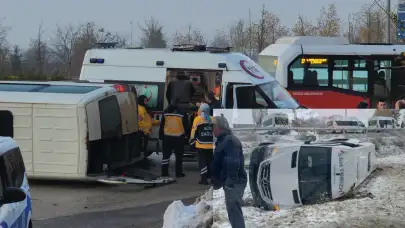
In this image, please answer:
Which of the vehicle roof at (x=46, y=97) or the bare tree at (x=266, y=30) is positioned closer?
the vehicle roof at (x=46, y=97)

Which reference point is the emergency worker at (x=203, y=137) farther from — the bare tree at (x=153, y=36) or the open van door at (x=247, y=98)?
the bare tree at (x=153, y=36)

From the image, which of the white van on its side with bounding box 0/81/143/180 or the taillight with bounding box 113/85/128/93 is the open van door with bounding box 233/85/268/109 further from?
the white van on its side with bounding box 0/81/143/180

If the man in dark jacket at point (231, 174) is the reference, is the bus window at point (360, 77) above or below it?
above

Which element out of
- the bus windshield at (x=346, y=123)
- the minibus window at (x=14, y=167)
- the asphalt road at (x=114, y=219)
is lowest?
the asphalt road at (x=114, y=219)

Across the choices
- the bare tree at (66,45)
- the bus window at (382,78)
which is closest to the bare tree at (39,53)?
the bare tree at (66,45)

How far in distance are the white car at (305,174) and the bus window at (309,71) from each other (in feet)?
43.5

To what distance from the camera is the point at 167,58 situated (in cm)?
1553

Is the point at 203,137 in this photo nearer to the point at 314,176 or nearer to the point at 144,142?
the point at 144,142

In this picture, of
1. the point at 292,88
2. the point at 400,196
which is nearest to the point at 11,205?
the point at 400,196

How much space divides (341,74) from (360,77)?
2.15ft

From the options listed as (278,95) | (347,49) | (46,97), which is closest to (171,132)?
(46,97)

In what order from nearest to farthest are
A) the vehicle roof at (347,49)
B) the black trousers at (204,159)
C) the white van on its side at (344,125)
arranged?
1. the white van on its side at (344,125)
2. the black trousers at (204,159)
3. the vehicle roof at (347,49)

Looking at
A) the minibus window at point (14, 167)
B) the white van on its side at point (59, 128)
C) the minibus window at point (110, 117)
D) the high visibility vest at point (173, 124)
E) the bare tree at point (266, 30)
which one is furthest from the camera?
the bare tree at point (266, 30)

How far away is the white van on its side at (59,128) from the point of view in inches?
495
